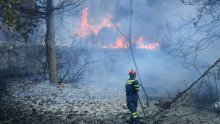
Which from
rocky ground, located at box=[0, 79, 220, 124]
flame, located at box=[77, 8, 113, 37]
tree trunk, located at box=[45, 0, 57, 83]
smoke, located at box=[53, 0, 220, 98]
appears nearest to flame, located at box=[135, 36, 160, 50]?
smoke, located at box=[53, 0, 220, 98]

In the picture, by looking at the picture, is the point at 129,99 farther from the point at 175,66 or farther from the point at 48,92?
the point at 175,66

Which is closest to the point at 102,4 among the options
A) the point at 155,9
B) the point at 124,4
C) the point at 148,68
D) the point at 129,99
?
the point at 124,4

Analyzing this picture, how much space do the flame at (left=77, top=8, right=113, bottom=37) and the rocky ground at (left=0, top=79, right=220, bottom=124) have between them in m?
15.9

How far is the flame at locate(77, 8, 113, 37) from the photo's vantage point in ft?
105

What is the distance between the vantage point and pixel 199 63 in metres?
17.7

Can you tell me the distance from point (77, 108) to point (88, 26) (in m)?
20.4

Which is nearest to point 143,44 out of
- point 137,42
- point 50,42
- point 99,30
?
point 137,42

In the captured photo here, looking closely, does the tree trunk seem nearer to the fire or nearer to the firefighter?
the firefighter

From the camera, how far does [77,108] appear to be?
1311cm

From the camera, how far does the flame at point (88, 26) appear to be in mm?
31897

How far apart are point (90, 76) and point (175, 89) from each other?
6.04 m

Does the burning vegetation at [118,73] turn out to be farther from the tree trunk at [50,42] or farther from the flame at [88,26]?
the flame at [88,26]

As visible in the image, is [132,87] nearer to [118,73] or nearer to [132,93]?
[132,93]

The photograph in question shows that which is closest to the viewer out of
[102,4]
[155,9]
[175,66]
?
[175,66]
